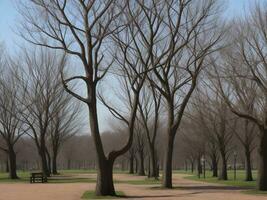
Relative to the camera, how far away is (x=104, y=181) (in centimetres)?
2695

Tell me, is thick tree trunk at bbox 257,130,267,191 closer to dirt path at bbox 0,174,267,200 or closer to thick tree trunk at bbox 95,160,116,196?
dirt path at bbox 0,174,267,200

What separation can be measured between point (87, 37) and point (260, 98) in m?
13.5

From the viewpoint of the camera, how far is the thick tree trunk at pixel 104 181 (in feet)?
88.0

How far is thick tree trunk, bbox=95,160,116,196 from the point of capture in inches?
1056

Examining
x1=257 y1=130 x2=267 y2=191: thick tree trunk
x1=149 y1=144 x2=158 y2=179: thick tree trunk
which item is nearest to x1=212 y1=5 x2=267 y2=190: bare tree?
x1=257 y1=130 x2=267 y2=191: thick tree trunk

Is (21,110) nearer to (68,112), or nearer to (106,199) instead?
(68,112)

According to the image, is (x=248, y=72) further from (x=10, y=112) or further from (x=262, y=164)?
(x=10, y=112)

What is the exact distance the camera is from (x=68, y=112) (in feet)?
211

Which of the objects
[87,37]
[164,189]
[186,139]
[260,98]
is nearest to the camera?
[87,37]

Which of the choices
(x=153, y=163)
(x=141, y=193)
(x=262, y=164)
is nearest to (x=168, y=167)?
(x=141, y=193)

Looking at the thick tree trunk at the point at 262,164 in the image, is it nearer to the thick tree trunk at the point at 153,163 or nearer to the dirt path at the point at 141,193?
the dirt path at the point at 141,193

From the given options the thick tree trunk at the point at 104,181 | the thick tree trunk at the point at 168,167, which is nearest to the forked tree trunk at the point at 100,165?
the thick tree trunk at the point at 104,181

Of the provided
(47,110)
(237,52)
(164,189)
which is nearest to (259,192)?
(164,189)

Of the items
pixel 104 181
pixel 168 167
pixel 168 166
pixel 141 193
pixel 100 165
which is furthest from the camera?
pixel 168 166
